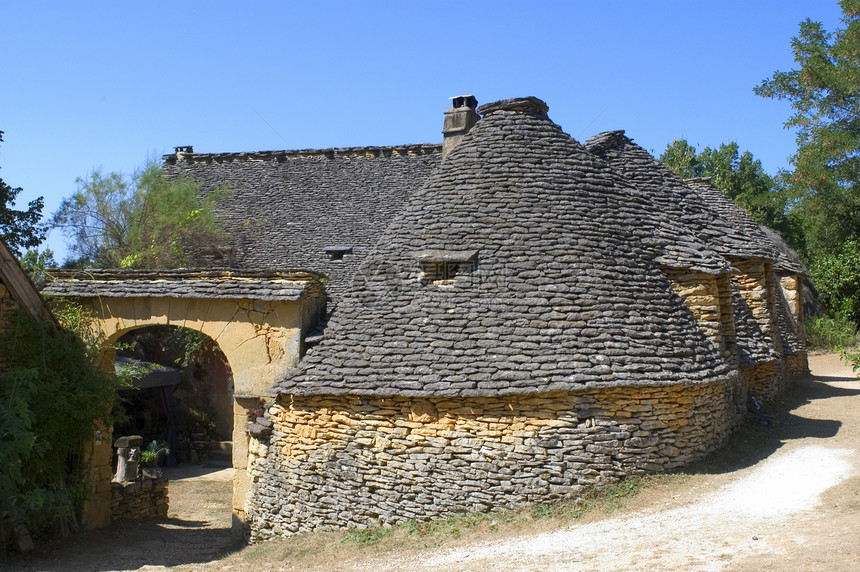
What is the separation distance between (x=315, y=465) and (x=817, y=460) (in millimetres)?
6754

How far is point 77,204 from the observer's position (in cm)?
1906

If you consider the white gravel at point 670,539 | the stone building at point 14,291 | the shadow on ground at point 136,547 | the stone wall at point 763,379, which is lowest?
the shadow on ground at point 136,547

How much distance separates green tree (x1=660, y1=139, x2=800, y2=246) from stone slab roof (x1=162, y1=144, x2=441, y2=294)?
2123cm

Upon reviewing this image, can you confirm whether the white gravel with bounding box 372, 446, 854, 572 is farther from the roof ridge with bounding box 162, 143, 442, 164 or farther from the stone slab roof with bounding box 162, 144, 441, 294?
the roof ridge with bounding box 162, 143, 442, 164

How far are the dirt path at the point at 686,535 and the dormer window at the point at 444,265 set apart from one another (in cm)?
346

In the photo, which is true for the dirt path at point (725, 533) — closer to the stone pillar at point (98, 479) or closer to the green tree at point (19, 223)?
the stone pillar at point (98, 479)

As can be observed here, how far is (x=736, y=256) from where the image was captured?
14.1m

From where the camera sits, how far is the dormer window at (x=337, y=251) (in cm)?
1658

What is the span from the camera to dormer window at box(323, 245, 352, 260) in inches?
653

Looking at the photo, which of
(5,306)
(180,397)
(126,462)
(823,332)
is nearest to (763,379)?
(126,462)

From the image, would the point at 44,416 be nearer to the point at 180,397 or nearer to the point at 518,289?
the point at 518,289

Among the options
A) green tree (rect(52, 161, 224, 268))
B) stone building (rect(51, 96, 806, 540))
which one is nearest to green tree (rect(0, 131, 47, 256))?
green tree (rect(52, 161, 224, 268))

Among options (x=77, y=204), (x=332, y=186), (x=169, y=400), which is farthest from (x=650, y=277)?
(x=77, y=204)

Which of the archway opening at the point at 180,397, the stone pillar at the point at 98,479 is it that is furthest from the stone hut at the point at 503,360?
the archway opening at the point at 180,397
